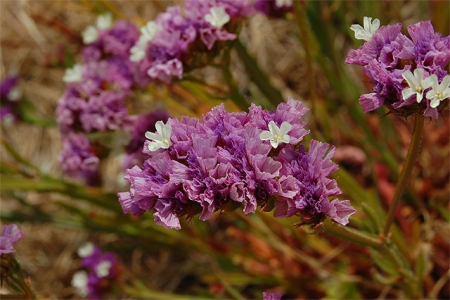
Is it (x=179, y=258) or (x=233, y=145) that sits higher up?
(x=233, y=145)

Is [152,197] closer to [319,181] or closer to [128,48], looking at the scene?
[319,181]

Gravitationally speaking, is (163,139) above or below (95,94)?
above

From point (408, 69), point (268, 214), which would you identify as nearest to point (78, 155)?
point (268, 214)

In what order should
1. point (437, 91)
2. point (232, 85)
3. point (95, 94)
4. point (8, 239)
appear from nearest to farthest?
1. point (437, 91)
2. point (8, 239)
3. point (232, 85)
4. point (95, 94)

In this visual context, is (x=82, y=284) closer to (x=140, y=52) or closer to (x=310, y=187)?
(x=140, y=52)

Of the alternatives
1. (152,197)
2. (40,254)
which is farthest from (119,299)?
(152,197)

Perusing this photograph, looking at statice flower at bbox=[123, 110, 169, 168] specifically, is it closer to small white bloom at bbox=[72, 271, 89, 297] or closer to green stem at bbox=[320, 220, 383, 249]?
small white bloom at bbox=[72, 271, 89, 297]

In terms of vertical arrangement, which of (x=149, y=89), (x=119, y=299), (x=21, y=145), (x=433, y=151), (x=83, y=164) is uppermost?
(x=149, y=89)
